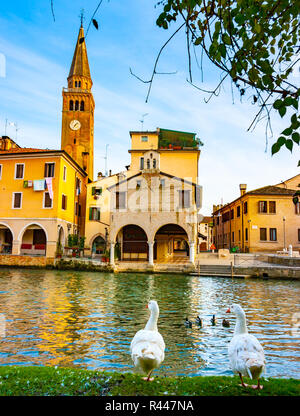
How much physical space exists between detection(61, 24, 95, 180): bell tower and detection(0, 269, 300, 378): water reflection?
32.1 metres

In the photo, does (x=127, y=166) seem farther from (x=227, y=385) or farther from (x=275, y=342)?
(x=227, y=385)

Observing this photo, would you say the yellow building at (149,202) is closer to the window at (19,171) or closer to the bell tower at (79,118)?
the window at (19,171)

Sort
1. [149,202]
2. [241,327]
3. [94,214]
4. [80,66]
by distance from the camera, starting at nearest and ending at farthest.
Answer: [241,327]
[149,202]
[94,214]
[80,66]

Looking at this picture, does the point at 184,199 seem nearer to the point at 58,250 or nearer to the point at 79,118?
the point at 58,250

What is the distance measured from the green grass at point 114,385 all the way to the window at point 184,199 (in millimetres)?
25813

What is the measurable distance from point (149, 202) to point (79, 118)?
22.9 metres

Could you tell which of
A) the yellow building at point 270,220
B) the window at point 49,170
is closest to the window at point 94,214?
the window at point 49,170

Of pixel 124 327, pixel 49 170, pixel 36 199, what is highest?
pixel 49 170

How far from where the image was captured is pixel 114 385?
4227mm

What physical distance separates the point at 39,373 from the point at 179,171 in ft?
115

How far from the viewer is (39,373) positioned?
15.1ft

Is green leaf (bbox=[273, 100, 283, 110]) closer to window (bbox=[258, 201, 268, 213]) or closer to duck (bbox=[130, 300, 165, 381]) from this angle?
duck (bbox=[130, 300, 165, 381])

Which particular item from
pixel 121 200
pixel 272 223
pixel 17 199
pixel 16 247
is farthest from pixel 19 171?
pixel 272 223
